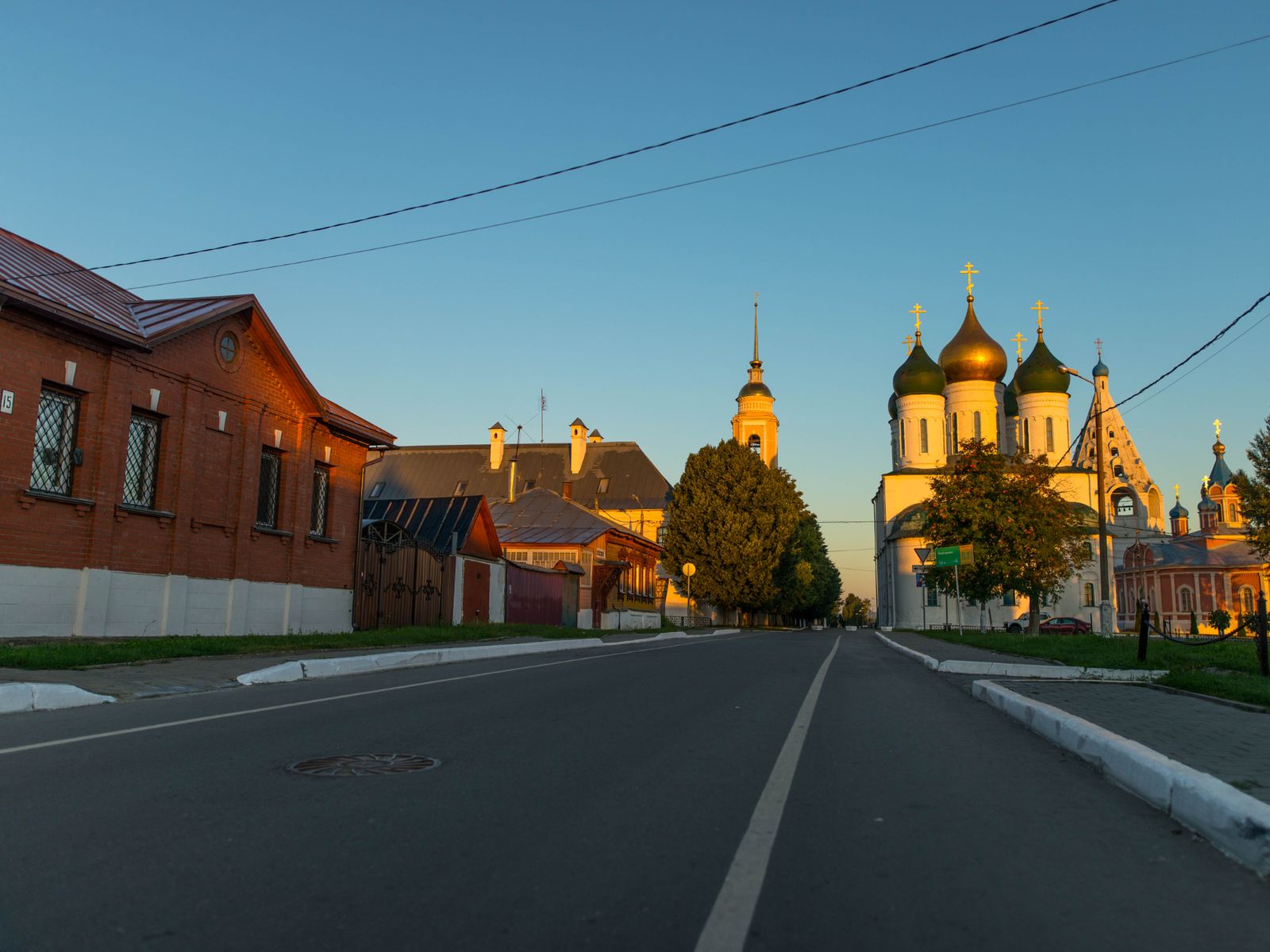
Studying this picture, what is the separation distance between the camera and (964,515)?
36.3m

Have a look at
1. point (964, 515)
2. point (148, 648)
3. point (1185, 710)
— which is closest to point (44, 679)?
point (148, 648)

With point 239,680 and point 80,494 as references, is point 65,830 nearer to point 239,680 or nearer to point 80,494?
point 239,680

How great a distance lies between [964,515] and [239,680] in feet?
96.1

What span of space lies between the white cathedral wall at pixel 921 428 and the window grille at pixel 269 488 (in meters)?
61.5

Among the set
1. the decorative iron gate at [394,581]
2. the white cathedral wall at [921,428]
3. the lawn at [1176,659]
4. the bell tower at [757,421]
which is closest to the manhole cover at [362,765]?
the lawn at [1176,659]

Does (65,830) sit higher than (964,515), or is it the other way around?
(964,515)

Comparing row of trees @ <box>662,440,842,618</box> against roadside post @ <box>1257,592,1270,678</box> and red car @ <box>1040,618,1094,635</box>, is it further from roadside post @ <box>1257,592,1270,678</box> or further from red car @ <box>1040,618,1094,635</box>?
roadside post @ <box>1257,592,1270,678</box>

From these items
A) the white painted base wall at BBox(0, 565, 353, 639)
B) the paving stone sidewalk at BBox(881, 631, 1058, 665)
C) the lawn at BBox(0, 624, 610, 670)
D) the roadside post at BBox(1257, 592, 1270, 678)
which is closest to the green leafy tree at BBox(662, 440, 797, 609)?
the paving stone sidewalk at BBox(881, 631, 1058, 665)

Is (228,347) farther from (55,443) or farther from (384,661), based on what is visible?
(384,661)

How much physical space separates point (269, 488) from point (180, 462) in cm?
329

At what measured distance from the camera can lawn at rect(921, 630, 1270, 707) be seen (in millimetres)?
11422

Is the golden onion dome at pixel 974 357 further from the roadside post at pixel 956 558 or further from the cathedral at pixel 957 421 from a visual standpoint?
the roadside post at pixel 956 558

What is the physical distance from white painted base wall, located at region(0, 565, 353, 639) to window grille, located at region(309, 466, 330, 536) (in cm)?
147

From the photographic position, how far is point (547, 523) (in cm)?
4944
